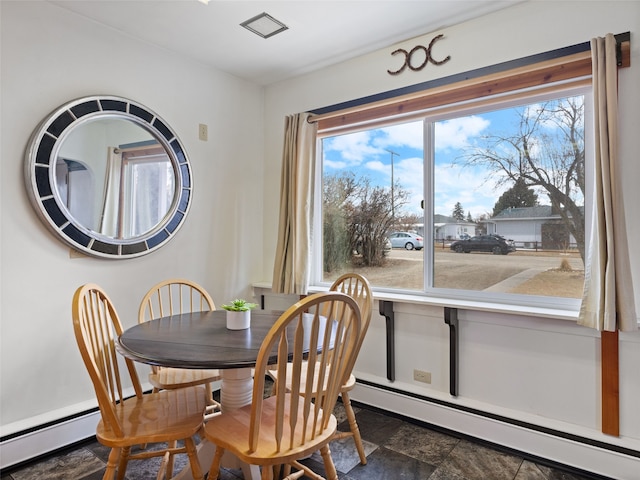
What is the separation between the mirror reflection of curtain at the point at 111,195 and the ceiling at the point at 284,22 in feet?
2.63

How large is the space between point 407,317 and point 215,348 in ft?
4.70

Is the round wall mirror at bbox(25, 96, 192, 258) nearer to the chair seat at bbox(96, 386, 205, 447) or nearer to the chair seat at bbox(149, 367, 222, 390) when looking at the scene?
the chair seat at bbox(149, 367, 222, 390)

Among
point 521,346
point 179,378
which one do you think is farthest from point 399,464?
point 179,378

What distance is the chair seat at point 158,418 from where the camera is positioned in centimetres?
147

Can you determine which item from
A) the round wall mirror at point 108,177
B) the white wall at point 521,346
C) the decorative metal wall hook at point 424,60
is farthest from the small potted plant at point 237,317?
the decorative metal wall hook at point 424,60

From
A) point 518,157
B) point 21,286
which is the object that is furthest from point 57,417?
point 518,157

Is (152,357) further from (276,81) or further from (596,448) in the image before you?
(276,81)

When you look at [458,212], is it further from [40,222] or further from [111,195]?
[40,222]

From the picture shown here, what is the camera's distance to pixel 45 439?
215cm

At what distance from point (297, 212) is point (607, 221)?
192 cm

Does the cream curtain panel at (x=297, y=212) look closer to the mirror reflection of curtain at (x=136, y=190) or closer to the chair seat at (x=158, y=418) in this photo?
the mirror reflection of curtain at (x=136, y=190)

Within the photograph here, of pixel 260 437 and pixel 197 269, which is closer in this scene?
pixel 260 437

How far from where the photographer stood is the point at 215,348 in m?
1.60

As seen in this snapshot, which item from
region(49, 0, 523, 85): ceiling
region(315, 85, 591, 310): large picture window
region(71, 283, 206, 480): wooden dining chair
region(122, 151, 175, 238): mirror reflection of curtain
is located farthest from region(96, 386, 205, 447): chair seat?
region(49, 0, 523, 85): ceiling
